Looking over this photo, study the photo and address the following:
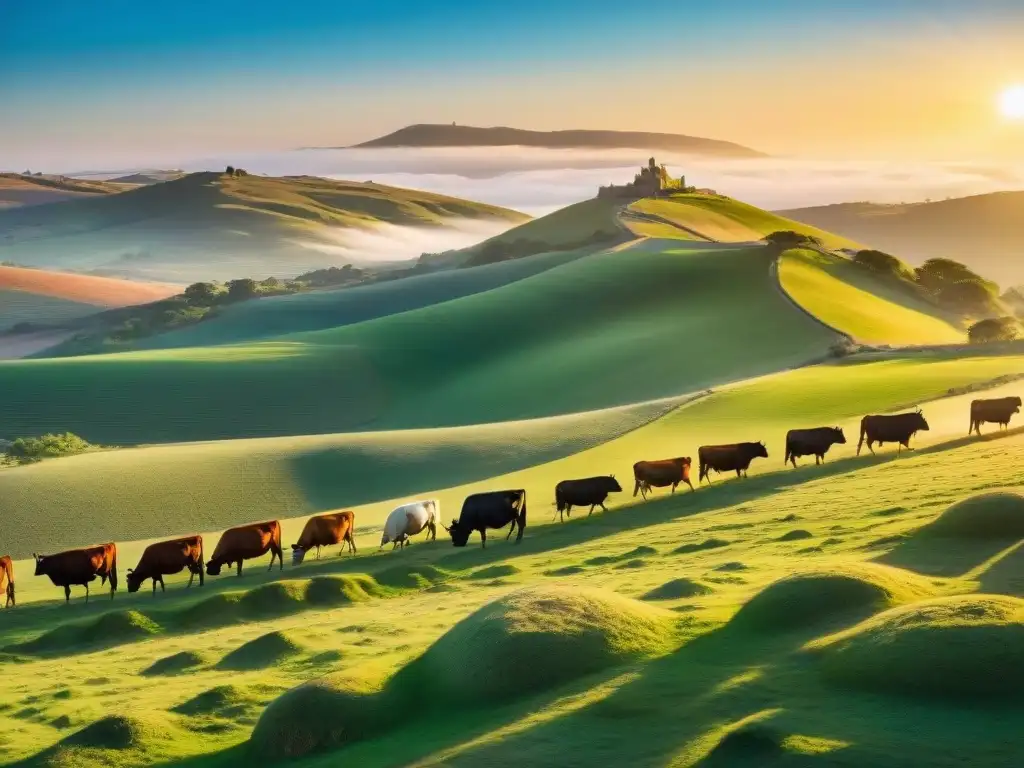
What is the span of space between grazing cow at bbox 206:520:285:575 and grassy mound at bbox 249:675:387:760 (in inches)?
652

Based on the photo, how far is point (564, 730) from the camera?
1680cm

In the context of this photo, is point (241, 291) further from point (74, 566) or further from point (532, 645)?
point (532, 645)

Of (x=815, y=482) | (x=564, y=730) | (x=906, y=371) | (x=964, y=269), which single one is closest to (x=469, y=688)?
(x=564, y=730)

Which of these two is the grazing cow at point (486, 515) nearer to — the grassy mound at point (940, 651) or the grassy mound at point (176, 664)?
the grassy mound at point (176, 664)

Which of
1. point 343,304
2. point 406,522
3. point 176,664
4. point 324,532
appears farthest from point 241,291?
point 176,664

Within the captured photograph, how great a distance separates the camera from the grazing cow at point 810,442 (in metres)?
41.0

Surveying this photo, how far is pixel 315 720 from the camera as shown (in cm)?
1850

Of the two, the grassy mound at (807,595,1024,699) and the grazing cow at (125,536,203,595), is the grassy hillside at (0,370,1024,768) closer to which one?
the grassy mound at (807,595,1024,699)

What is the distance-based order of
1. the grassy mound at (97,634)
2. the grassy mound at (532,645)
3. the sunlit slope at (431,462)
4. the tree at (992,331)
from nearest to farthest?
1. the grassy mound at (532,645)
2. the grassy mound at (97,634)
3. the sunlit slope at (431,462)
4. the tree at (992,331)

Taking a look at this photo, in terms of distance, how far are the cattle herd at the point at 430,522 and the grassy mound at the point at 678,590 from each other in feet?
37.8

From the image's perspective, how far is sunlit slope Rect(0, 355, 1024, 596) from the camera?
1768 inches

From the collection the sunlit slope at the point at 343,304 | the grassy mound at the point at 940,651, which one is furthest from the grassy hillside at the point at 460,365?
the grassy mound at the point at 940,651

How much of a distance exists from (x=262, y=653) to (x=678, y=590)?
848 centimetres

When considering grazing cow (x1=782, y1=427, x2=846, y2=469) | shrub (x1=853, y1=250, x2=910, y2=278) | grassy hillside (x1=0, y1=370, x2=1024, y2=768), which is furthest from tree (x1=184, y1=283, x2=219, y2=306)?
grassy hillside (x1=0, y1=370, x2=1024, y2=768)
